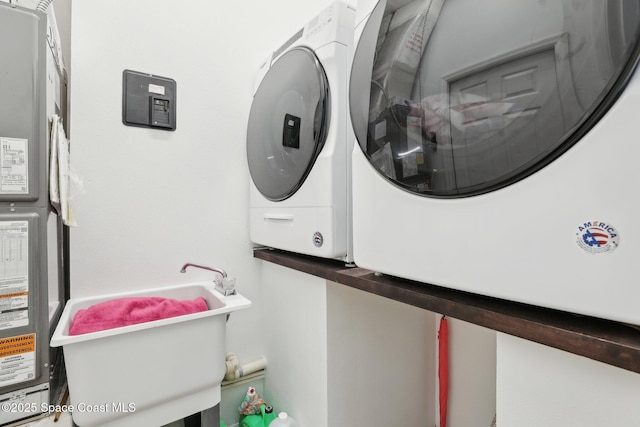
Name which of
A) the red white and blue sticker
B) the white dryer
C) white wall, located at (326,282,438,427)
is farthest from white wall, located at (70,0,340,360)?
the red white and blue sticker

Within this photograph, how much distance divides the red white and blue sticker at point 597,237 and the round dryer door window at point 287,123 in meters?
0.69

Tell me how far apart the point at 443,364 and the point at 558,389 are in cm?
94

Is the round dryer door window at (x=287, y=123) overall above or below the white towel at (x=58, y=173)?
above

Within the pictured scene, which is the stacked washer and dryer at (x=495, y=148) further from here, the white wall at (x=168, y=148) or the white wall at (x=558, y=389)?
the white wall at (x=168, y=148)

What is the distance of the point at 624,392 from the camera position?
1.31ft

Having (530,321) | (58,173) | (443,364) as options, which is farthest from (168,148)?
(443,364)

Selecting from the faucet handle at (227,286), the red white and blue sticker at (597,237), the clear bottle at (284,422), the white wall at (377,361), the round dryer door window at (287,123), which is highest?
the round dryer door window at (287,123)

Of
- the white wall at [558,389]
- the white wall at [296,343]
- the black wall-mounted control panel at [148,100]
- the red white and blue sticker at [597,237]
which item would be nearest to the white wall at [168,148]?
the black wall-mounted control panel at [148,100]

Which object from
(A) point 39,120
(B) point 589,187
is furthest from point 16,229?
(B) point 589,187

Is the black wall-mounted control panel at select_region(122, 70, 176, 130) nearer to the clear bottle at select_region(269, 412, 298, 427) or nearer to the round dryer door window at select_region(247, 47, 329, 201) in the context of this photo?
the round dryer door window at select_region(247, 47, 329, 201)

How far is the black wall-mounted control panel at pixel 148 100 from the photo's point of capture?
1.16 m

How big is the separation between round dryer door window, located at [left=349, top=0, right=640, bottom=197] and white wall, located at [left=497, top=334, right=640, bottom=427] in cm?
29

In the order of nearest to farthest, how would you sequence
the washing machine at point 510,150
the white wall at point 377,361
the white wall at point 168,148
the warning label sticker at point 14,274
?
the washing machine at point 510,150, the warning label sticker at point 14,274, the white wall at point 377,361, the white wall at point 168,148

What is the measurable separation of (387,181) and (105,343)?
34.4 inches
